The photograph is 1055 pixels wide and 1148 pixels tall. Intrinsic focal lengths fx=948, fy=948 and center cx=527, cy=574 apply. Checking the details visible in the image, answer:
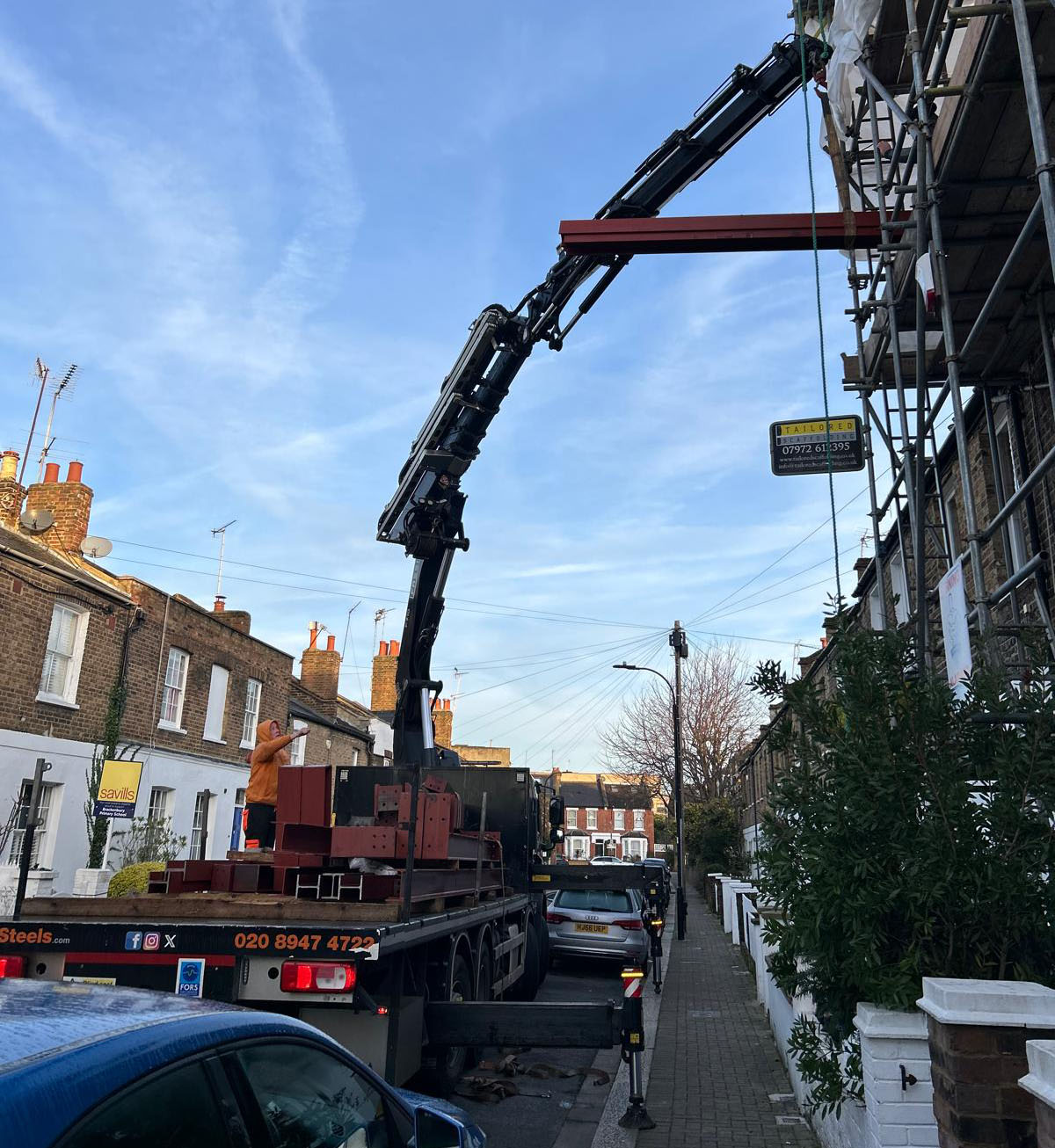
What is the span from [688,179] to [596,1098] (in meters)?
9.99

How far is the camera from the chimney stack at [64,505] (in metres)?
19.1

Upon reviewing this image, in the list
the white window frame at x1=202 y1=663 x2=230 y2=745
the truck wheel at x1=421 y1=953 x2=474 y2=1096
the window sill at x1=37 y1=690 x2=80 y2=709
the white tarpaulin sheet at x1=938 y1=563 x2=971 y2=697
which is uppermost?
the white window frame at x1=202 y1=663 x2=230 y2=745

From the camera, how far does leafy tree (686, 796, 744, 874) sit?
112ft

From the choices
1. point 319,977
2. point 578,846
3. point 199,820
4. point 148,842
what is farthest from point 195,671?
point 578,846

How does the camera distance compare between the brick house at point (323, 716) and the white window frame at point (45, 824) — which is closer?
the white window frame at point (45, 824)

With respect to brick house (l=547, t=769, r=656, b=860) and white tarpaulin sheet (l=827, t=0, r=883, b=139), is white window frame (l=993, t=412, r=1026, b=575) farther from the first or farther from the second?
brick house (l=547, t=769, r=656, b=860)

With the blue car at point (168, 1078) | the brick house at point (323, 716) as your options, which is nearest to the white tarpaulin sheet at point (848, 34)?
the blue car at point (168, 1078)

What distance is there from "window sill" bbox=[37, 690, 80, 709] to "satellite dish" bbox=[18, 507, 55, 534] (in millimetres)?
3460

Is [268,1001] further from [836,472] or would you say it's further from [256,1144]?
[836,472]

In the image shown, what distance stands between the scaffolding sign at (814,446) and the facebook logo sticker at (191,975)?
5.51 metres

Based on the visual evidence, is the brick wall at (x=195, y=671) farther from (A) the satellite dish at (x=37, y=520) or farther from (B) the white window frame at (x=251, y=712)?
(A) the satellite dish at (x=37, y=520)

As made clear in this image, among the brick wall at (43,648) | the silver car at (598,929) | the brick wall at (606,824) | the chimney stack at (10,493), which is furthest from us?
the brick wall at (606,824)

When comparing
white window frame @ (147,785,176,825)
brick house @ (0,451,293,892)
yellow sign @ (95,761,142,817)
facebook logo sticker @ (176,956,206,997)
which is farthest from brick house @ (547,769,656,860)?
facebook logo sticker @ (176,956,206,997)

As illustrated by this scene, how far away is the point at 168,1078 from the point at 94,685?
17.7 m
